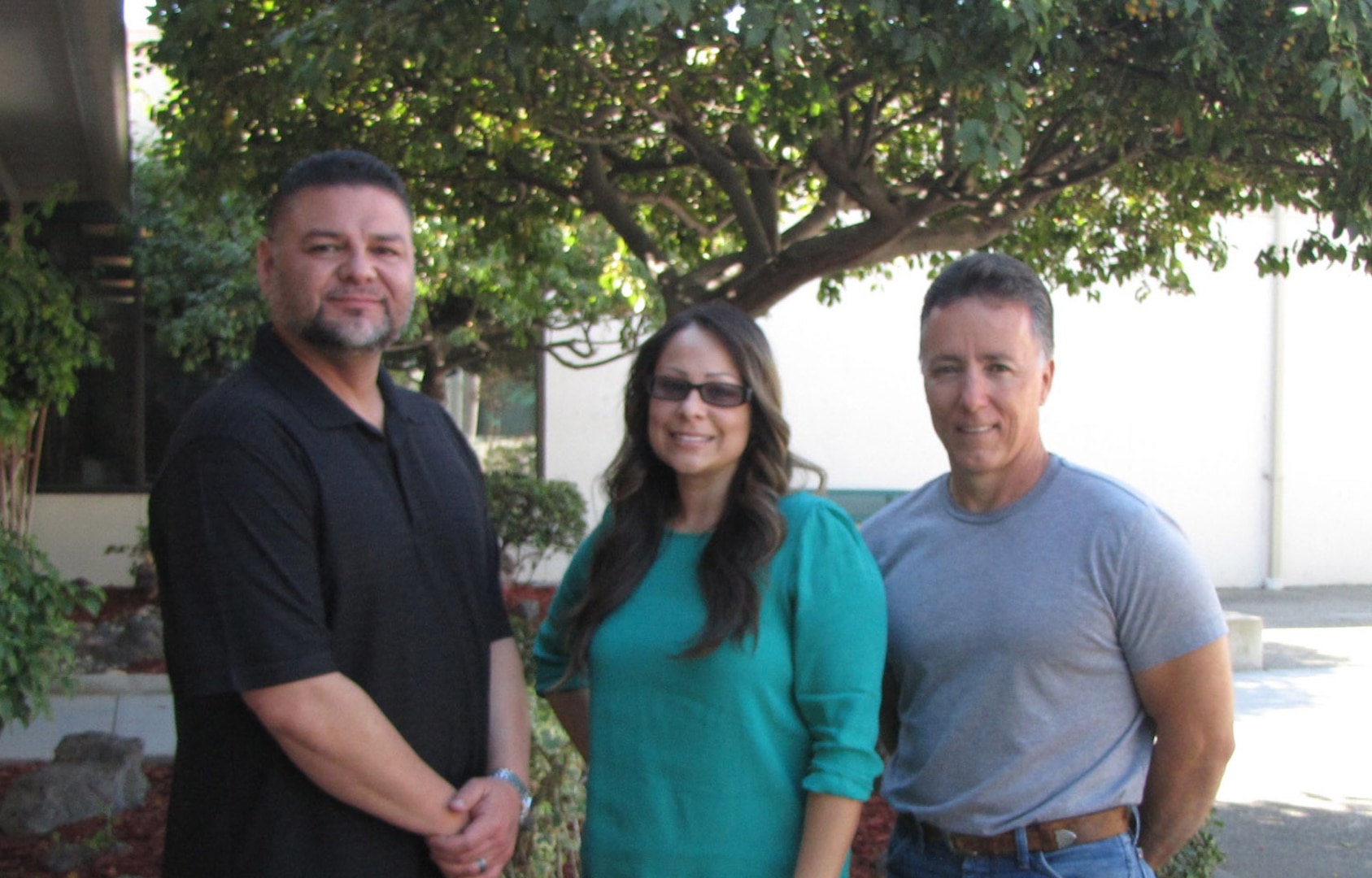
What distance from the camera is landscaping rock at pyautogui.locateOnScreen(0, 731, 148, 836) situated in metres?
5.36

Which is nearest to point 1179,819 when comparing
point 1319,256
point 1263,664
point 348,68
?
point 348,68

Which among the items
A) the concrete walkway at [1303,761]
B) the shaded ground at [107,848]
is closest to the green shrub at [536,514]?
the shaded ground at [107,848]

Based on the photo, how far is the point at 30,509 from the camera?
11383 mm

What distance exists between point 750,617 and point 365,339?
0.83 metres

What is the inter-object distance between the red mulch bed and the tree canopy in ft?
8.91

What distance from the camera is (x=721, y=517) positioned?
2.41 m

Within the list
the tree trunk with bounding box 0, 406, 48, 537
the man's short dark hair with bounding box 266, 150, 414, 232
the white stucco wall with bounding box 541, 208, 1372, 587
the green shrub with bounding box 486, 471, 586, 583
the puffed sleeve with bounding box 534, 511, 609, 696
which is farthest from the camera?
the white stucco wall with bounding box 541, 208, 1372, 587

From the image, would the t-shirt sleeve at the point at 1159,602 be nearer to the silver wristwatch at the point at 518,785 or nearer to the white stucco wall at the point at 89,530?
the silver wristwatch at the point at 518,785

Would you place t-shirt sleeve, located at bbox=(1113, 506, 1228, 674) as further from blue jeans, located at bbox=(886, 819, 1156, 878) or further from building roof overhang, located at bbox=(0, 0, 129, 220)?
building roof overhang, located at bbox=(0, 0, 129, 220)

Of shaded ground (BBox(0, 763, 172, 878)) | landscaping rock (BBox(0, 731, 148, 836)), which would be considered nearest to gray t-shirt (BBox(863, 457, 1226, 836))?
Answer: shaded ground (BBox(0, 763, 172, 878))


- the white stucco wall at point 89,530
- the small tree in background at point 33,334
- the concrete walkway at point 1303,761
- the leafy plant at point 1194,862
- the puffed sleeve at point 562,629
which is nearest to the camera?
the puffed sleeve at point 562,629

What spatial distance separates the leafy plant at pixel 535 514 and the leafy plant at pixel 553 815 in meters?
7.05

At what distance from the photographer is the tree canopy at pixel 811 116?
4711 mm

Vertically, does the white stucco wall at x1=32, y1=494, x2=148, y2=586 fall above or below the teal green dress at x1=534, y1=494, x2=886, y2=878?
below
